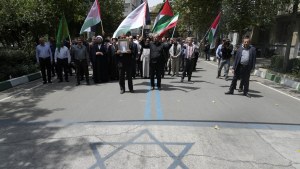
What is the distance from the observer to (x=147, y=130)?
5.96m

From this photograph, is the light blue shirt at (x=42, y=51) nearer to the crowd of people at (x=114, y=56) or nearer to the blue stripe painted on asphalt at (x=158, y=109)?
A: the crowd of people at (x=114, y=56)

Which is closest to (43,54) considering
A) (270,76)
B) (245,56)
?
(245,56)

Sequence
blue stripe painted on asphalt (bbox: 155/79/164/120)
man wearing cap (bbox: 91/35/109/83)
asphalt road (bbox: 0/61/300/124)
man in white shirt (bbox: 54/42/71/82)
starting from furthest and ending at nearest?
1. man in white shirt (bbox: 54/42/71/82)
2. man wearing cap (bbox: 91/35/109/83)
3. asphalt road (bbox: 0/61/300/124)
4. blue stripe painted on asphalt (bbox: 155/79/164/120)

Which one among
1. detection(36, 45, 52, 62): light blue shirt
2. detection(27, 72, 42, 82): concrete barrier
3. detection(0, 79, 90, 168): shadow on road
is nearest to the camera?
detection(0, 79, 90, 168): shadow on road

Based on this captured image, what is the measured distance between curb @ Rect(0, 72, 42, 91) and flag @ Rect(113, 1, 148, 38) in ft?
14.4

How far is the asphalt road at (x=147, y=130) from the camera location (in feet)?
15.2

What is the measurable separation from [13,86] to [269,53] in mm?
25556

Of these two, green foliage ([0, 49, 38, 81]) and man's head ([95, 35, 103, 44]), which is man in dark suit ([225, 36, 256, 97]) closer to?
man's head ([95, 35, 103, 44])

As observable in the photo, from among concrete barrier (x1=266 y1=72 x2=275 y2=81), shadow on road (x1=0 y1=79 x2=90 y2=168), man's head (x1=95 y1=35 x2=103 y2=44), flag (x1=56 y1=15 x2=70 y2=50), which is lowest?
concrete barrier (x1=266 y1=72 x2=275 y2=81)

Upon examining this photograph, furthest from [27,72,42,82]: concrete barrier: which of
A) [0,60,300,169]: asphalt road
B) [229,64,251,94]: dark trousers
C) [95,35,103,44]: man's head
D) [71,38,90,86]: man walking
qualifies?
[229,64,251,94]: dark trousers

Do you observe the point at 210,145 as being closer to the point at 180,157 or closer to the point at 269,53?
the point at 180,157

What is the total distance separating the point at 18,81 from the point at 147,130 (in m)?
7.69

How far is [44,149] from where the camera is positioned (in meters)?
5.03

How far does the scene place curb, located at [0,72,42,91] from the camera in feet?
34.9
